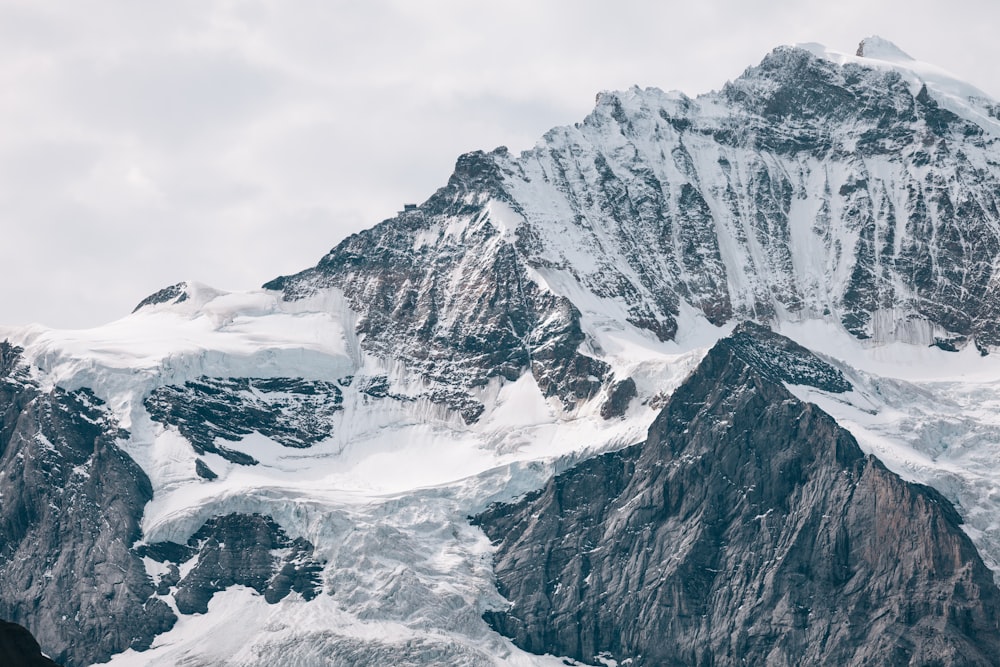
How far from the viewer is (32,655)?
261 feet
